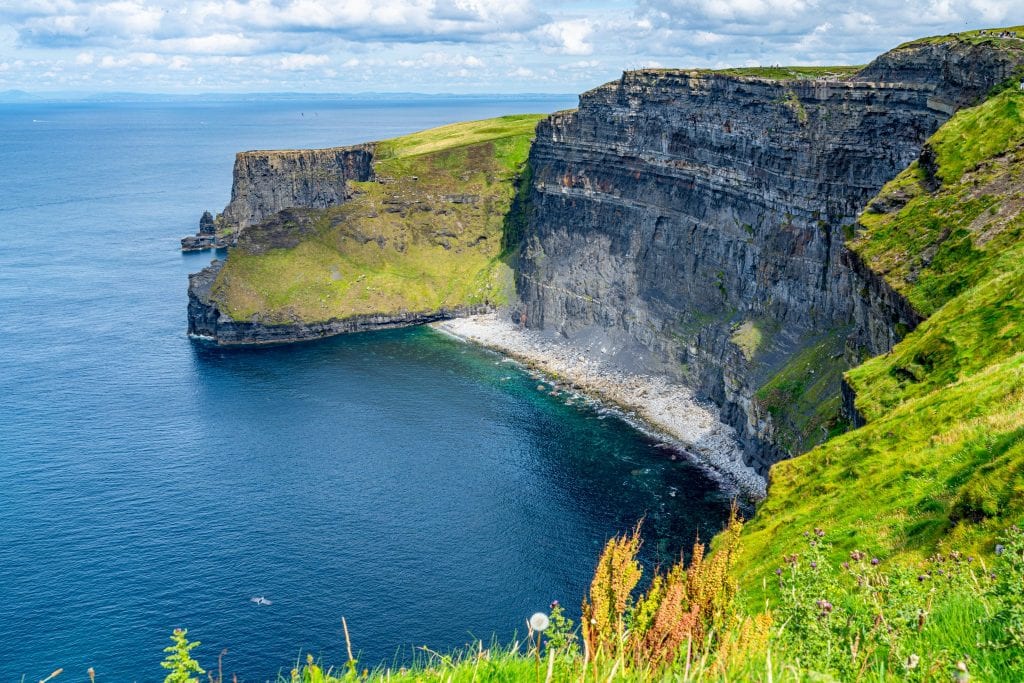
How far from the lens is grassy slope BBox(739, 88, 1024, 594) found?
2998 centimetres

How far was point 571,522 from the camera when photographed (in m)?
91.7

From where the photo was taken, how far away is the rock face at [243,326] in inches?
6575

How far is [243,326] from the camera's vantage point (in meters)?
167

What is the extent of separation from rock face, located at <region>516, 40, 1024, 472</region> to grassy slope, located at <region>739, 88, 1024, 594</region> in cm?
511

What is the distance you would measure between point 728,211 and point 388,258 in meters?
85.0

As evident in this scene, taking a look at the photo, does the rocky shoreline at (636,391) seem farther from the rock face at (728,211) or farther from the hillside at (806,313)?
the hillside at (806,313)

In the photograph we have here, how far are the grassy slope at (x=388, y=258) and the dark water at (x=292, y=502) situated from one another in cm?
2133

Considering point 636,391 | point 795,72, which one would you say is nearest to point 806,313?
point 636,391

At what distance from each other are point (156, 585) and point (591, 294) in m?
97.1

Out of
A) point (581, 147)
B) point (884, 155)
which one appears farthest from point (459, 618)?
point (581, 147)

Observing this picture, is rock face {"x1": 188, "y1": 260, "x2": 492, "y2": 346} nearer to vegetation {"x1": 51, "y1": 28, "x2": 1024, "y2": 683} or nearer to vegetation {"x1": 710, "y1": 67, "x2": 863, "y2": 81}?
vegetation {"x1": 710, "y1": 67, "x2": 863, "y2": 81}

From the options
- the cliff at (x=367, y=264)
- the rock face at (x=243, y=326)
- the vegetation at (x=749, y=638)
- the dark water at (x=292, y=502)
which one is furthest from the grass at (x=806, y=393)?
the rock face at (x=243, y=326)

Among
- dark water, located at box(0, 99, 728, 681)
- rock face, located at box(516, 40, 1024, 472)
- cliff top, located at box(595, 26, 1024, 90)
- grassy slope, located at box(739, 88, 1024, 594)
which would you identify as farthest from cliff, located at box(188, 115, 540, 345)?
grassy slope, located at box(739, 88, 1024, 594)

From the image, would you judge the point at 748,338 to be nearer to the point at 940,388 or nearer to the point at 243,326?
the point at 940,388
